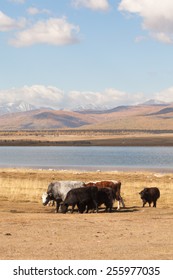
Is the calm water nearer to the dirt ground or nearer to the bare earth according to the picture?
the bare earth

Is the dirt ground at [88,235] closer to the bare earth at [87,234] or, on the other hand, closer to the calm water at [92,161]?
the bare earth at [87,234]

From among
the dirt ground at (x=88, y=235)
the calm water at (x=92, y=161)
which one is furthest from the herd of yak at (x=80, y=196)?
the calm water at (x=92, y=161)

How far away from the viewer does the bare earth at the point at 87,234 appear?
14.4 metres

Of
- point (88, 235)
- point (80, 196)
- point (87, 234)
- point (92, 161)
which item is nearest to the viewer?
point (88, 235)

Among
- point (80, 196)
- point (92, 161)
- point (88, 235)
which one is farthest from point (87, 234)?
point (92, 161)

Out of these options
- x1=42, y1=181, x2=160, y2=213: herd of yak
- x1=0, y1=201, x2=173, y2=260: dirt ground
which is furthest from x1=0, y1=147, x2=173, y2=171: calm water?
x1=0, y1=201, x2=173, y2=260: dirt ground

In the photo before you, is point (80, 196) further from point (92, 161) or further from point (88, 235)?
point (92, 161)

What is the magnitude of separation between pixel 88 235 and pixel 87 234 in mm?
205

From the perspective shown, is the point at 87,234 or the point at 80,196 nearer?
the point at 87,234

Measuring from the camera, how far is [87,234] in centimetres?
1778

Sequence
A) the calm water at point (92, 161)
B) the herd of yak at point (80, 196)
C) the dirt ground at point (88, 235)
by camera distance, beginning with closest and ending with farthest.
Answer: the dirt ground at point (88, 235)
the herd of yak at point (80, 196)
the calm water at point (92, 161)

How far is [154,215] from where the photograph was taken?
22.9 metres
